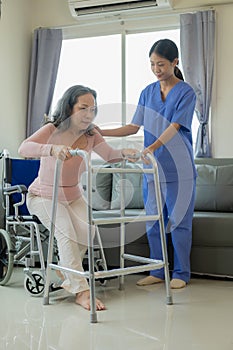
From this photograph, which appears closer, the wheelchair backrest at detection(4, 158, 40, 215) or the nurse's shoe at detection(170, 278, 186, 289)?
the nurse's shoe at detection(170, 278, 186, 289)

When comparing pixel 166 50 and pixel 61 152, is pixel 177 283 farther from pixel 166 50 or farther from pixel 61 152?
pixel 166 50

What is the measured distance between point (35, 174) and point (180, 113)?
3.70 ft

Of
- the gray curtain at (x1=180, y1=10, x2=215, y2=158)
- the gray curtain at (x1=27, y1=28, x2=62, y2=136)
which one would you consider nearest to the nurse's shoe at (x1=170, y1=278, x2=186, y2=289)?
the gray curtain at (x1=180, y1=10, x2=215, y2=158)

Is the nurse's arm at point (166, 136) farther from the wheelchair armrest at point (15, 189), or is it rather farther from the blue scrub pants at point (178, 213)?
the wheelchair armrest at point (15, 189)

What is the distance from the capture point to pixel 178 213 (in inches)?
116

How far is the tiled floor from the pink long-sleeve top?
600 mm

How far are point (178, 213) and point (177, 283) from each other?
0.42m

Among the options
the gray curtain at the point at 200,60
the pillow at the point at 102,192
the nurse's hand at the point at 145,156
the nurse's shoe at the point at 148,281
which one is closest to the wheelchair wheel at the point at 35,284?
the nurse's shoe at the point at 148,281

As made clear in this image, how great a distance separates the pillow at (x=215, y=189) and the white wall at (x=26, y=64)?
0.38 metres

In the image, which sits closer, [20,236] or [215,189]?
[20,236]

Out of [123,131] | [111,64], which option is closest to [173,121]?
[123,131]

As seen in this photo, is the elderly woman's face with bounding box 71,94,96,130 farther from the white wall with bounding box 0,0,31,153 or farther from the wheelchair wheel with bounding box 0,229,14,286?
the white wall with bounding box 0,0,31,153

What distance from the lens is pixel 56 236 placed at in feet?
8.49

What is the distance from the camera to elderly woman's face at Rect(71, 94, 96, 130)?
257 centimetres
